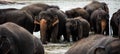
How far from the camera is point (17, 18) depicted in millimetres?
14375

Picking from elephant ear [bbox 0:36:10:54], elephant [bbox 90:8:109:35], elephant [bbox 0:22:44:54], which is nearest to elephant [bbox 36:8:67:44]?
elephant [bbox 90:8:109:35]

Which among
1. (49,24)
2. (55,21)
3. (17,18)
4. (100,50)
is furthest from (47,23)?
(100,50)

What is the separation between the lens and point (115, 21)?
17516 millimetres

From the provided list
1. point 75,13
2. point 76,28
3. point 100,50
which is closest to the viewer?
point 100,50

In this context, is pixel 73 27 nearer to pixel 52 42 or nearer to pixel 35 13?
pixel 52 42

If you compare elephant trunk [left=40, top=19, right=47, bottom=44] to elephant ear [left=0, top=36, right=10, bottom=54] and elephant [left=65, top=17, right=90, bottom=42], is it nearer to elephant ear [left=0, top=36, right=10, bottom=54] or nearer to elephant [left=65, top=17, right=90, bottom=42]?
elephant [left=65, top=17, right=90, bottom=42]

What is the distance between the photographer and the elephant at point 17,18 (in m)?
14.1

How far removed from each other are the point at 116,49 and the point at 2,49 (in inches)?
48.3

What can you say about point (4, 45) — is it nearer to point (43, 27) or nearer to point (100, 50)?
point (100, 50)

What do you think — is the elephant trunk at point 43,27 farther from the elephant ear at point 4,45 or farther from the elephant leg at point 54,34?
the elephant ear at point 4,45

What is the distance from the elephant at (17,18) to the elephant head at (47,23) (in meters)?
0.37

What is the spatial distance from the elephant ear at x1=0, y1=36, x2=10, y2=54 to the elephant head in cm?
957

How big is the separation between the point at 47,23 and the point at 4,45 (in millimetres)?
10299

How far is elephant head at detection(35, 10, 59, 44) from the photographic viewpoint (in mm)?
14751
